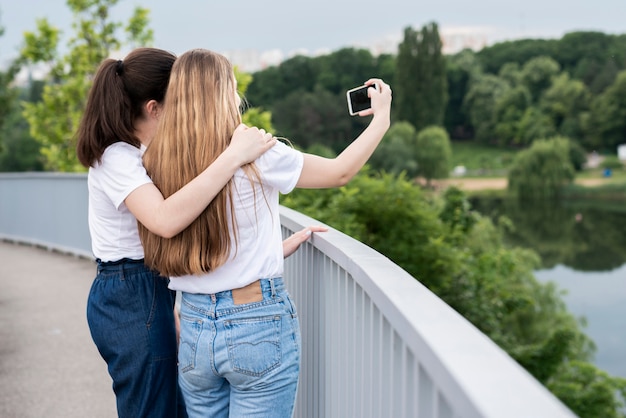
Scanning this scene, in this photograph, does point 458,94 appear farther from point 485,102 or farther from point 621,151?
point 621,151

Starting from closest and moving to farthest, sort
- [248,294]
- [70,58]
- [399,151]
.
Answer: [248,294]
[70,58]
[399,151]

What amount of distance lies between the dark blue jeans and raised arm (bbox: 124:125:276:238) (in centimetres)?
32

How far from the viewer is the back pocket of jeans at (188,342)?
90.3 inches

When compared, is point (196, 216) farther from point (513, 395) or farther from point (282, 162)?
point (513, 395)

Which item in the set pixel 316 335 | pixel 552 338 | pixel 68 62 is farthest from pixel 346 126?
pixel 316 335

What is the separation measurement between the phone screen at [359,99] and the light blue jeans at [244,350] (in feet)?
2.14

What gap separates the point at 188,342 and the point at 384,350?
1.99 ft

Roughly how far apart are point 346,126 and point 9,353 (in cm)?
10480

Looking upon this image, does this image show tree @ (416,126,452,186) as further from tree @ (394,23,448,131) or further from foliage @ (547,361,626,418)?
foliage @ (547,361,626,418)

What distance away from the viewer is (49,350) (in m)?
6.30

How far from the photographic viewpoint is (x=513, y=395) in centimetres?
100

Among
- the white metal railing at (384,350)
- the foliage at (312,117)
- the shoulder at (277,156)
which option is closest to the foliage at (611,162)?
the foliage at (312,117)

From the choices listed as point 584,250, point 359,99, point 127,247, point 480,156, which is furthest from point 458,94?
point 127,247

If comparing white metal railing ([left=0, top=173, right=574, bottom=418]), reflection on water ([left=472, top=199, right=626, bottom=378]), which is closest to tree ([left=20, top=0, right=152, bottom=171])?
white metal railing ([left=0, top=173, right=574, bottom=418])
